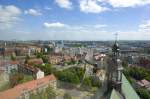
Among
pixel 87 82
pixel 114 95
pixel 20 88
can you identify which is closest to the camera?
pixel 114 95

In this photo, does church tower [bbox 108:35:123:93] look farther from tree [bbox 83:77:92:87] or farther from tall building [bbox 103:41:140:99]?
tree [bbox 83:77:92:87]

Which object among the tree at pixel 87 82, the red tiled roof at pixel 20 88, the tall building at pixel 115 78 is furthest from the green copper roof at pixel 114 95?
the tree at pixel 87 82

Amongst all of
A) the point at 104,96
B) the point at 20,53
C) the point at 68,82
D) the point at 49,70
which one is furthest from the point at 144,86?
the point at 20,53

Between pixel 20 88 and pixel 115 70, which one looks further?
pixel 20 88

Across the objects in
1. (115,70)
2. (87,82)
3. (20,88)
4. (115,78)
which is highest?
(115,70)

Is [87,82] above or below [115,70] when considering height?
below

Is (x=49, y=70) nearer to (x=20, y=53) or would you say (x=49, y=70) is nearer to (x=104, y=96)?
(x=104, y=96)

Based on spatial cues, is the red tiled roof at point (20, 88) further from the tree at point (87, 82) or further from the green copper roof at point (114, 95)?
the green copper roof at point (114, 95)

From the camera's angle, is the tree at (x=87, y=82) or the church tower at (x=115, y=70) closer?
the church tower at (x=115, y=70)

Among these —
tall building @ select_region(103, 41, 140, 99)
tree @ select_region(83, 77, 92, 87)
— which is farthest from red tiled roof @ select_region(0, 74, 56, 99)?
tall building @ select_region(103, 41, 140, 99)

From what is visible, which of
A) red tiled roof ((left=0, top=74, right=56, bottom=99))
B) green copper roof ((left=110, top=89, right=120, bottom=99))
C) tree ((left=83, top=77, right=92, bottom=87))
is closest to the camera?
green copper roof ((left=110, top=89, right=120, bottom=99))

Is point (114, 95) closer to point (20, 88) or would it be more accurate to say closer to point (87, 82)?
point (20, 88)

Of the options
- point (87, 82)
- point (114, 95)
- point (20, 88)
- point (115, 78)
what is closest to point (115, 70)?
point (115, 78)
